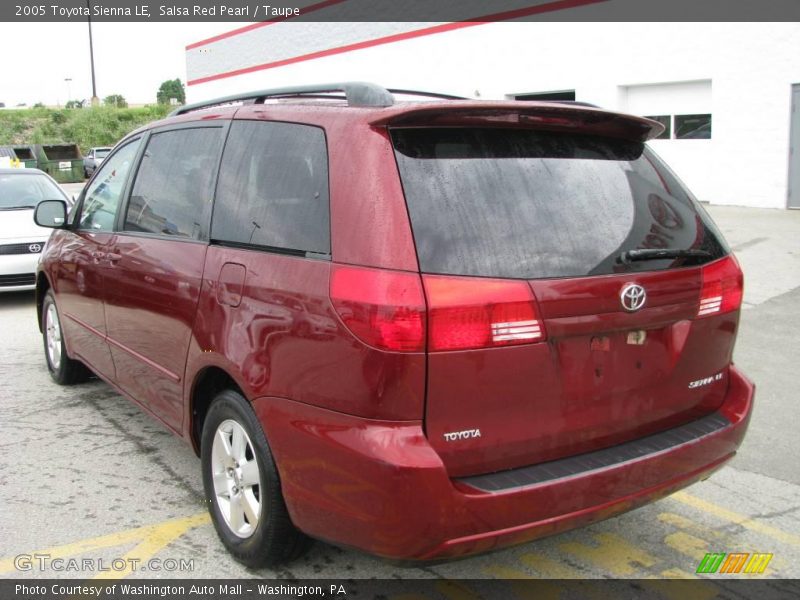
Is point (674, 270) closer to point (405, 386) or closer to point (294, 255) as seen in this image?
point (405, 386)

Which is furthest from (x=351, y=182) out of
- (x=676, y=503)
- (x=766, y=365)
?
(x=766, y=365)

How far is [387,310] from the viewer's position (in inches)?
94.1

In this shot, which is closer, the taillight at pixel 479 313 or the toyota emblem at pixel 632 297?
the taillight at pixel 479 313

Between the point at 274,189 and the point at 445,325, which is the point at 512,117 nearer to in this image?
the point at 445,325

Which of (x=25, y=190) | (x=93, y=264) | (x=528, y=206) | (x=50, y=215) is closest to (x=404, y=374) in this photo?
(x=528, y=206)

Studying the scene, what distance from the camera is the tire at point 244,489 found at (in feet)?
9.51

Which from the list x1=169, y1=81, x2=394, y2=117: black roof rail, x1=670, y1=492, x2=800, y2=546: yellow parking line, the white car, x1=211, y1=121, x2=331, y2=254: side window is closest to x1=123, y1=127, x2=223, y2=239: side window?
x1=211, y1=121, x2=331, y2=254: side window

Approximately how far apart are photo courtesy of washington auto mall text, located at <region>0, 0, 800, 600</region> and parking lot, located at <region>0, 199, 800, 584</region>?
2 centimetres

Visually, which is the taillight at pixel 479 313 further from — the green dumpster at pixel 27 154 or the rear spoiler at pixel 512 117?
the green dumpster at pixel 27 154

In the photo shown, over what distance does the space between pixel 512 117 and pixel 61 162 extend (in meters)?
32.1

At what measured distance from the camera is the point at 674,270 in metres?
2.86

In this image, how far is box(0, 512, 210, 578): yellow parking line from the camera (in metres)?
3.31

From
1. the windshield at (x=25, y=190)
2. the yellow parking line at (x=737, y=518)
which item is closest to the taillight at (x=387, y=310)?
the yellow parking line at (x=737, y=518)

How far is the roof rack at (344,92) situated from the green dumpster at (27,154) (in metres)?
28.5
